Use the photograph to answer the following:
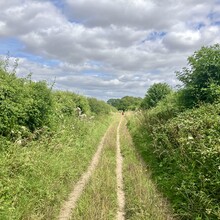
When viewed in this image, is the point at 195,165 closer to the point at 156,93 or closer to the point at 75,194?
the point at 75,194

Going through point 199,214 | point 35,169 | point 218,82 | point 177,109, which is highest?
point 218,82

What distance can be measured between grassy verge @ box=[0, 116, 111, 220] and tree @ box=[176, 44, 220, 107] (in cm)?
685

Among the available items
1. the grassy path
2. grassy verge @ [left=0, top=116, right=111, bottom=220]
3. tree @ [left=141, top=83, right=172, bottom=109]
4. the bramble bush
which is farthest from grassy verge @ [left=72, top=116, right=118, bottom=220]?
tree @ [left=141, top=83, right=172, bottom=109]

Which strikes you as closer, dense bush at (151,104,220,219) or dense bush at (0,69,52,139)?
dense bush at (151,104,220,219)

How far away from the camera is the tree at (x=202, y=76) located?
47.0 feet

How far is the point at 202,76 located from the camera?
48.8 ft

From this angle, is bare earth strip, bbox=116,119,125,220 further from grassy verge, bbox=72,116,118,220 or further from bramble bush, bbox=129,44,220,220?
bramble bush, bbox=129,44,220,220

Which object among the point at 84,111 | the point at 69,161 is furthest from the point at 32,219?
the point at 84,111

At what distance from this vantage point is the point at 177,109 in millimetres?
15852

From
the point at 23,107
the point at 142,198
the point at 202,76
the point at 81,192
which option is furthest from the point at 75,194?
the point at 202,76

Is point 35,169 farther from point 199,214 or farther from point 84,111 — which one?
point 84,111

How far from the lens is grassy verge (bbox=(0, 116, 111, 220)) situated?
6648mm

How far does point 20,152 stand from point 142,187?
3926 millimetres

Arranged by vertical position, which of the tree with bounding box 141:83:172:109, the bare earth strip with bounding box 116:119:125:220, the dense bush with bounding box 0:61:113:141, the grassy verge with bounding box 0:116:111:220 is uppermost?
the tree with bounding box 141:83:172:109
